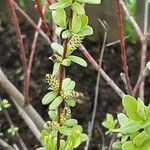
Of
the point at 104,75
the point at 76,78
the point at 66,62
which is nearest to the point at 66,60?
the point at 66,62

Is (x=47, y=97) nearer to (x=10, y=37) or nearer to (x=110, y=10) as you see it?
(x=110, y=10)

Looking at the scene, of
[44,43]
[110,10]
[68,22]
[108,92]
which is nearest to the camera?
[68,22]

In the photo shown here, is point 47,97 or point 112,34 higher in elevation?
point 47,97

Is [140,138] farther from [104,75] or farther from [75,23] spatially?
[104,75]

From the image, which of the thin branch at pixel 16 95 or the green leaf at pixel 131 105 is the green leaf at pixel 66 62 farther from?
the thin branch at pixel 16 95

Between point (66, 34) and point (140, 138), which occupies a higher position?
point (66, 34)

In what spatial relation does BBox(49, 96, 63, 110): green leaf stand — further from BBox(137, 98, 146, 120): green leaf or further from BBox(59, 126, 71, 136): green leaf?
BBox(137, 98, 146, 120): green leaf

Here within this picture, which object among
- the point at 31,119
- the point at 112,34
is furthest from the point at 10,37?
the point at 31,119
